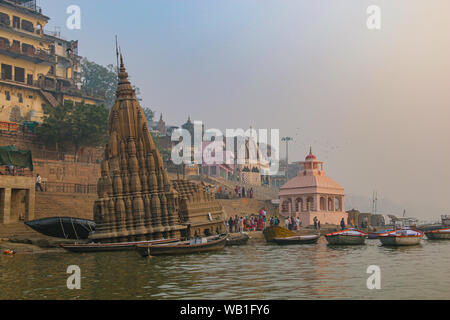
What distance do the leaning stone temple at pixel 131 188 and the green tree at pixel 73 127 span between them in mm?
17944

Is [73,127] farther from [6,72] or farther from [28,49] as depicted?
[28,49]

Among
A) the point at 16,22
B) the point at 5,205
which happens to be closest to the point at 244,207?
the point at 5,205

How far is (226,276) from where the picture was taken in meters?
18.6

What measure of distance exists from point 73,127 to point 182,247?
27191 millimetres

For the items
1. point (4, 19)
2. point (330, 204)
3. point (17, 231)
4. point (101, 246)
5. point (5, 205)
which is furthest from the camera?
point (330, 204)

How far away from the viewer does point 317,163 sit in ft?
193

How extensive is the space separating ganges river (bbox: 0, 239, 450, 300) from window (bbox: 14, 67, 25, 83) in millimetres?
33998

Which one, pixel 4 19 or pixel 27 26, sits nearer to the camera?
pixel 4 19

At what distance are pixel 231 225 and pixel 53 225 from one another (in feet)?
49.0

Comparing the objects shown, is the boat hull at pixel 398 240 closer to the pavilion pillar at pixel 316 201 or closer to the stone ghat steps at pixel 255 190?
the pavilion pillar at pixel 316 201

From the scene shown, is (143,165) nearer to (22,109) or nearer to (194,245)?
(194,245)

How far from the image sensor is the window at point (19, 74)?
5553cm

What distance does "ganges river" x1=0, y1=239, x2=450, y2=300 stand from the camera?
14977 millimetres
